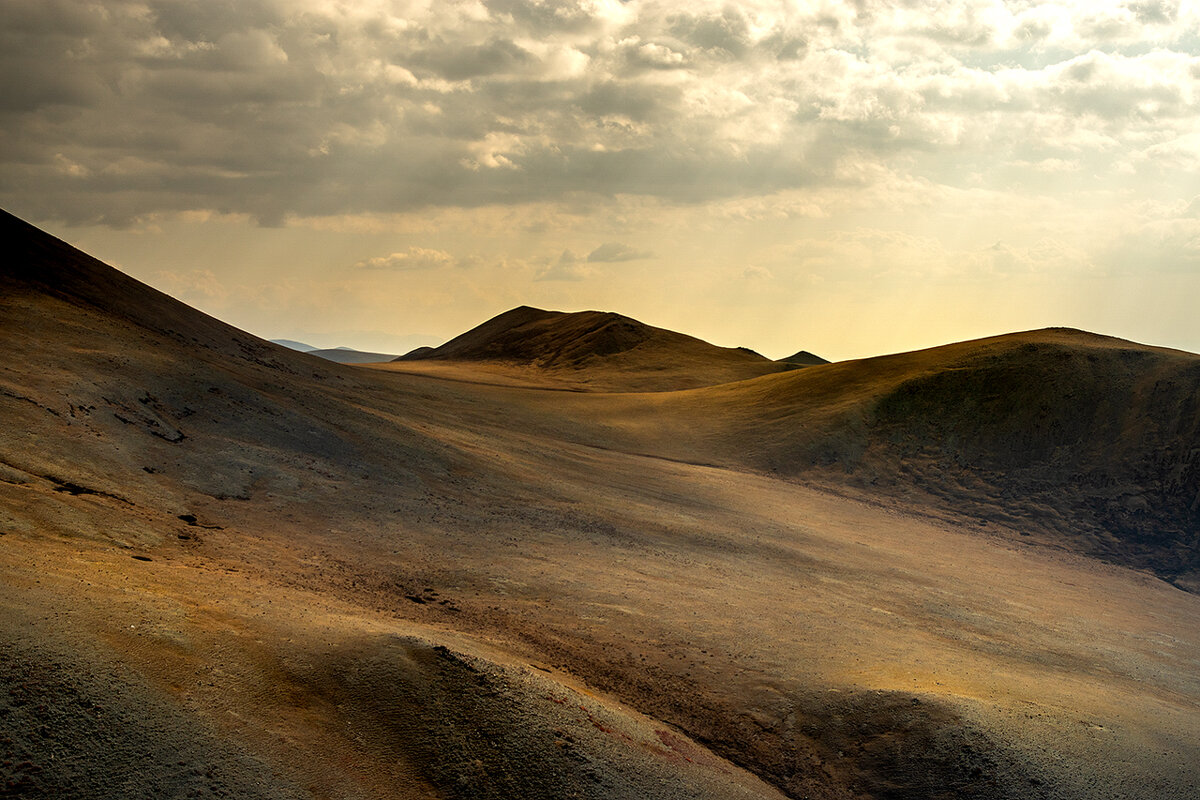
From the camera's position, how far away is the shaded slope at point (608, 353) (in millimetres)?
68625

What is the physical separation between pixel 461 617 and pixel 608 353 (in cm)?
6662

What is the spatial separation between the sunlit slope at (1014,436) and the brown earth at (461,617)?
10.9ft

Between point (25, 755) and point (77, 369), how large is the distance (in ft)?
37.9

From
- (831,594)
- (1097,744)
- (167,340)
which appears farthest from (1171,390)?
(167,340)

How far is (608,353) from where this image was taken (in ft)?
253

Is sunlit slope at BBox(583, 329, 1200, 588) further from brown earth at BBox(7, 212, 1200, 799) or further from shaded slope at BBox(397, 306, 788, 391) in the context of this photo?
shaded slope at BBox(397, 306, 788, 391)

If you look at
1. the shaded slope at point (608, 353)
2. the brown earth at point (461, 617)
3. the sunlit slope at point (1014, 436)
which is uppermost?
the shaded slope at point (608, 353)

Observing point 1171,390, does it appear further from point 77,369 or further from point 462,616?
point 77,369

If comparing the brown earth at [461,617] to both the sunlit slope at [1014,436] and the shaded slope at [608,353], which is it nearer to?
the sunlit slope at [1014,436]

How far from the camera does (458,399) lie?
34938mm

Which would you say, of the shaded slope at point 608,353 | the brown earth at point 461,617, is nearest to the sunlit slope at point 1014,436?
the brown earth at point 461,617

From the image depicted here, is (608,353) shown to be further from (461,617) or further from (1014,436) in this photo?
(461,617)

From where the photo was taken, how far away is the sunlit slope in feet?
89.2

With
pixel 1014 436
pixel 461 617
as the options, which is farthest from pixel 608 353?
pixel 461 617
